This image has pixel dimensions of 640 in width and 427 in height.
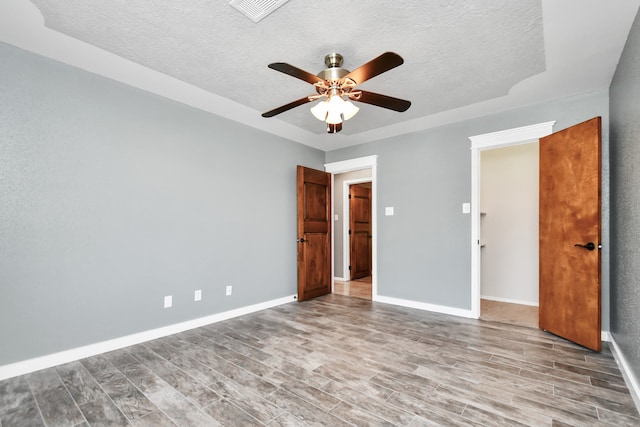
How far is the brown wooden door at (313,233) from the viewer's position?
14.8 feet

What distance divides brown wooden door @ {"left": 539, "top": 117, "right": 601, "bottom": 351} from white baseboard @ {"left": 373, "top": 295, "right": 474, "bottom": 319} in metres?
0.80

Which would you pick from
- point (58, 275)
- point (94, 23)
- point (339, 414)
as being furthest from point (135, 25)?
point (339, 414)

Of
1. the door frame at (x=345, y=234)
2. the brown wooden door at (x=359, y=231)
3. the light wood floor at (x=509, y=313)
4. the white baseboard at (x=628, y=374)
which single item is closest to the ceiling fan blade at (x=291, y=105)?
the white baseboard at (x=628, y=374)

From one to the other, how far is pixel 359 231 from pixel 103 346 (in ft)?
16.3

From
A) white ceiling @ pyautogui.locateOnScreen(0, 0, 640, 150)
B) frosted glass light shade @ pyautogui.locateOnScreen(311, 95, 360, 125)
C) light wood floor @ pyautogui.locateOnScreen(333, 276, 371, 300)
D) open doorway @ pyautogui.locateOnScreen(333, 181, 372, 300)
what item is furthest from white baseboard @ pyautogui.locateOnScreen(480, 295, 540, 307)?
frosted glass light shade @ pyautogui.locateOnScreen(311, 95, 360, 125)

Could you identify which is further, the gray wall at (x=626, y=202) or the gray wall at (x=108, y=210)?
the gray wall at (x=108, y=210)

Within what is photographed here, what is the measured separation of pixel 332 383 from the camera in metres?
2.15

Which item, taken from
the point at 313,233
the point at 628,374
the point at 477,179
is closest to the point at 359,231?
the point at 313,233

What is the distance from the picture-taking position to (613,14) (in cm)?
192

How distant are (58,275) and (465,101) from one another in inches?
167

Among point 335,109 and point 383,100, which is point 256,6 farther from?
point 383,100

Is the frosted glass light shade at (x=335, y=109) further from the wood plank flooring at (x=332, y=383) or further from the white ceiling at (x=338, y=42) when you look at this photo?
the wood plank flooring at (x=332, y=383)

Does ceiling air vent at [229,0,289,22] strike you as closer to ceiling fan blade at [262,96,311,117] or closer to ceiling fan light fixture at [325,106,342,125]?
ceiling fan blade at [262,96,311,117]

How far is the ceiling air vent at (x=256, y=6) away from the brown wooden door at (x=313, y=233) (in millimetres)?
2634
